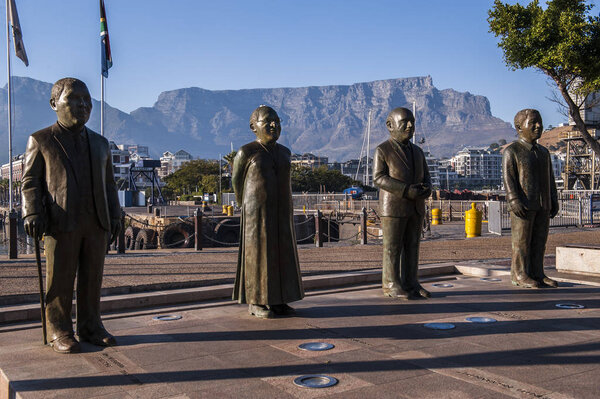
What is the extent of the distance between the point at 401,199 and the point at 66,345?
3.94 m

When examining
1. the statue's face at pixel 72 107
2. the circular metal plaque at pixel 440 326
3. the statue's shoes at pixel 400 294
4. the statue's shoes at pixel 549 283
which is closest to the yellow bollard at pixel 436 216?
the statue's shoes at pixel 549 283

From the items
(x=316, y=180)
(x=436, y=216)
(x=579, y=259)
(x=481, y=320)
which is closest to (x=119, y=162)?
(x=316, y=180)

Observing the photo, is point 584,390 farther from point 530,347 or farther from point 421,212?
point 421,212

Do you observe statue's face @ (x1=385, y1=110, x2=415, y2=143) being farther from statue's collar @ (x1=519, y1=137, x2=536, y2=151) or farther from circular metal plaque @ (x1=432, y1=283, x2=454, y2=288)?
circular metal plaque @ (x1=432, y1=283, x2=454, y2=288)

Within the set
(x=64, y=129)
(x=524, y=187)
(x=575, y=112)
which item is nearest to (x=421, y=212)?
(x=524, y=187)

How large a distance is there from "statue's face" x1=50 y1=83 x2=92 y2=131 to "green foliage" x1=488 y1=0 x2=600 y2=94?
1229 centimetres

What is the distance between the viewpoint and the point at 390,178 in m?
7.07

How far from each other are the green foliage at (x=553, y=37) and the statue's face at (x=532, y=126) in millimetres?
7512

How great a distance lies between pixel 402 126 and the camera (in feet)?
23.3

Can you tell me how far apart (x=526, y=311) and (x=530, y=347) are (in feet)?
5.19

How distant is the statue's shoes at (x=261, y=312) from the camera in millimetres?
6273

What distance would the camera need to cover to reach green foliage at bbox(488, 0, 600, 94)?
46.6 feet

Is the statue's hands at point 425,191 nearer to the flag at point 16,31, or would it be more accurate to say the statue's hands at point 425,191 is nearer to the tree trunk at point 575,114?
the tree trunk at point 575,114

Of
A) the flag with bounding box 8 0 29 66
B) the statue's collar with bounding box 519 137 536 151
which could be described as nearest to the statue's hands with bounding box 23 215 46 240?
the statue's collar with bounding box 519 137 536 151
